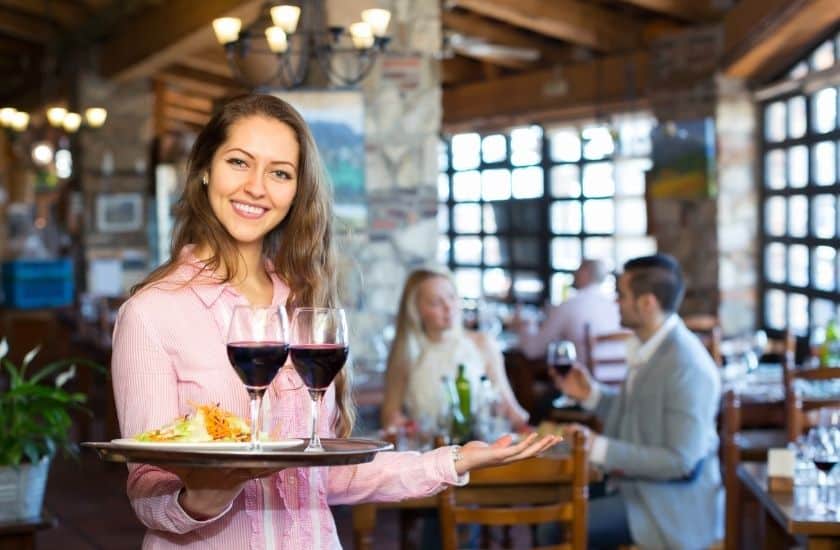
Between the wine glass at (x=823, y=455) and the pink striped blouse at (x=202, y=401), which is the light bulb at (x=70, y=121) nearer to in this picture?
the wine glass at (x=823, y=455)

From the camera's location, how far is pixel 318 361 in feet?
6.33

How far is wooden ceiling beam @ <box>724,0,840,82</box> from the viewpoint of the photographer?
7367 millimetres

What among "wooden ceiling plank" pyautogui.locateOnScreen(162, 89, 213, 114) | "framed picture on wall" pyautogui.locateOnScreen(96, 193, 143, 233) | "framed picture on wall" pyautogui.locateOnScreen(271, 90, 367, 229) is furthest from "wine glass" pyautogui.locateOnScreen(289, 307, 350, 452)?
"wooden ceiling plank" pyautogui.locateOnScreen(162, 89, 213, 114)

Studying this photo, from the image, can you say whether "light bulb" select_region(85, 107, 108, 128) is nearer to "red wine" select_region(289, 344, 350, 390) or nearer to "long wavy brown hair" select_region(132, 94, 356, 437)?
"long wavy brown hair" select_region(132, 94, 356, 437)

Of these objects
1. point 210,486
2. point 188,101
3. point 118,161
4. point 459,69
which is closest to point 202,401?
point 210,486

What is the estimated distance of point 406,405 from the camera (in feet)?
18.5

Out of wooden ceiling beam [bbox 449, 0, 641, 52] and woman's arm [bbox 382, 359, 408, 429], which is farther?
wooden ceiling beam [bbox 449, 0, 641, 52]

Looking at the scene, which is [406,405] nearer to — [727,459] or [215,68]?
[727,459]

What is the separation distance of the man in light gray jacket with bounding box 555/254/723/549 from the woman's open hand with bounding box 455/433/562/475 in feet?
7.13

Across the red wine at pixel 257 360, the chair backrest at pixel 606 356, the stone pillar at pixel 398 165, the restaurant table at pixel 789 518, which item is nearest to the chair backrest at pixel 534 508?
the restaurant table at pixel 789 518

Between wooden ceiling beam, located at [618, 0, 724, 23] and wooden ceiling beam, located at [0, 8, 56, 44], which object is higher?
wooden ceiling beam, located at [0, 8, 56, 44]

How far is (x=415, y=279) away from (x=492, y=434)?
871 mm

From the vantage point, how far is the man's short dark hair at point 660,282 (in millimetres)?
4957

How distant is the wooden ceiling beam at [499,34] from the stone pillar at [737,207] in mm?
2419
